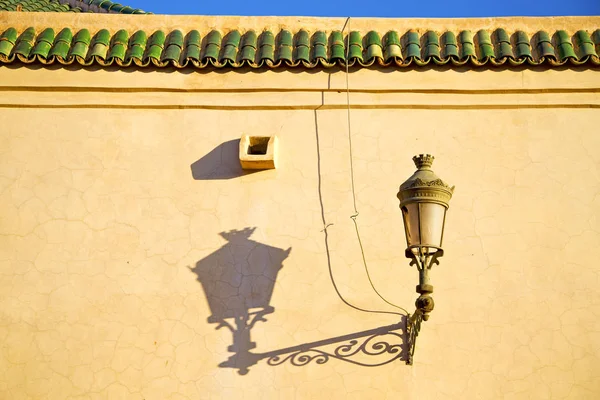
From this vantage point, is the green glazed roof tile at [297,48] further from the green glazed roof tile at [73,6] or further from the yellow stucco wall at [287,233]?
the green glazed roof tile at [73,6]

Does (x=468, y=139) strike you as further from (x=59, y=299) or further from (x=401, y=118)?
(x=59, y=299)

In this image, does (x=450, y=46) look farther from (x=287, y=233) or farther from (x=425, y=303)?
(x=425, y=303)

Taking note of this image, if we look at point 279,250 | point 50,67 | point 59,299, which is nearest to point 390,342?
point 279,250

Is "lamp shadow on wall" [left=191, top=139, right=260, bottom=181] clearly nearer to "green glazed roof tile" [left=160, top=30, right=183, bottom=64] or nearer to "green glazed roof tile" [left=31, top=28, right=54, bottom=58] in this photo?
"green glazed roof tile" [left=160, top=30, right=183, bottom=64]

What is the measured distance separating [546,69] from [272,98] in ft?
6.28

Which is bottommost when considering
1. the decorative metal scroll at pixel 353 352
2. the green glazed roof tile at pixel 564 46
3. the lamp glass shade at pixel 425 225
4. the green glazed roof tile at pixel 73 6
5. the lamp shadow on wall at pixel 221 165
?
the decorative metal scroll at pixel 353 352

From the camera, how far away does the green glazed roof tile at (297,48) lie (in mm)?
5859

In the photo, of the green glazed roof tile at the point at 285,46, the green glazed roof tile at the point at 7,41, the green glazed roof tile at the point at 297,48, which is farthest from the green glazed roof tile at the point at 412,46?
the green glazed roof tile at the point at 7,41

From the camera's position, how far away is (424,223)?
4.63m

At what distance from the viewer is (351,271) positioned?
541cm

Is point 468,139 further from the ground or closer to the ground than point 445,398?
further from the ground

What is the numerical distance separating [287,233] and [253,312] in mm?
572

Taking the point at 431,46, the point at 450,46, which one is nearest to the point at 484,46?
the point at 450,46

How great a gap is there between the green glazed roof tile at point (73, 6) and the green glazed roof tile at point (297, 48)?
235cm
